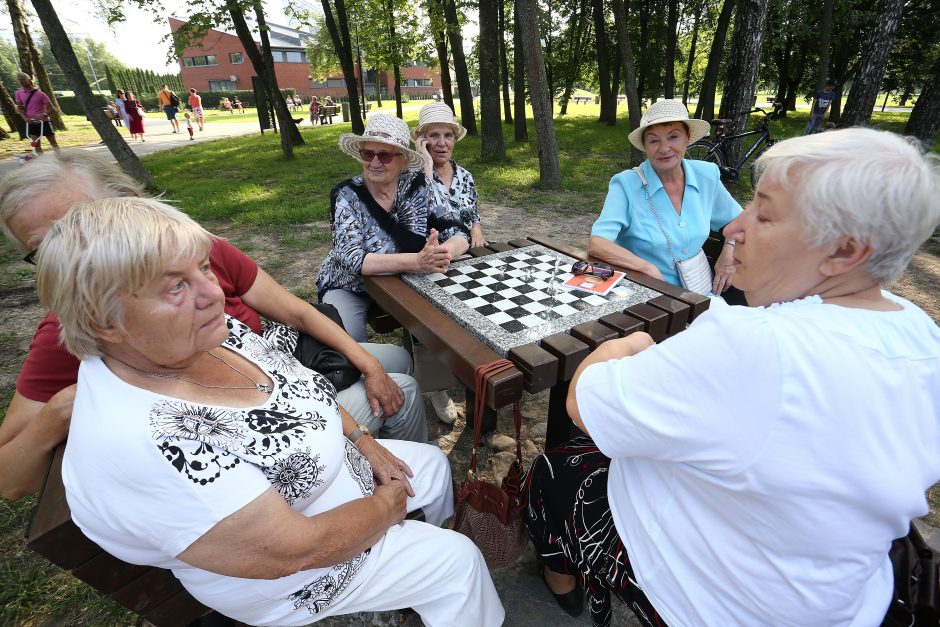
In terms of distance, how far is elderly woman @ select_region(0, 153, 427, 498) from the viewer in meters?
1.18

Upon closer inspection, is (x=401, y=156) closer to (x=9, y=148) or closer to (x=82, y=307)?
(x=82, y=307)

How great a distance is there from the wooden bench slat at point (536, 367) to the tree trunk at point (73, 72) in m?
7.63

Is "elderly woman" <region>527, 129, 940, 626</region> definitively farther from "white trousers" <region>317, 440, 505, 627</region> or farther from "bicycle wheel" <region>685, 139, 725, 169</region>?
"bicycle wheel" <region>685, 139, 725, 169</region>

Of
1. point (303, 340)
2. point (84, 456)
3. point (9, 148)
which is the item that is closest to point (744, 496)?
point (84, 456)

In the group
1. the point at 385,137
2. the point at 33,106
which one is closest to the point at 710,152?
the point at 385,137

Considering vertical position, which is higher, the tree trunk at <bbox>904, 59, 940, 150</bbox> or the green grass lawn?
the tree trunk at <bbox>904, 59, 940, 150</bbox>

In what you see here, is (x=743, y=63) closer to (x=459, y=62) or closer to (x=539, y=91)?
(x=539, y=91)

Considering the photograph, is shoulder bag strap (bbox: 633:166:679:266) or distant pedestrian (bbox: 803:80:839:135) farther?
distant pedestrian (bbox: 803:80:839:135)

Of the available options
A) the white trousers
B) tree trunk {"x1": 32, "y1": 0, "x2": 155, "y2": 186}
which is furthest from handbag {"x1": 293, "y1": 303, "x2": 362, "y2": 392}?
tree trunk {"x1": 32, "y1": 0, "x2": 155, "y2": 186}

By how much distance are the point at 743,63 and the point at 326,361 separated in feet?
25.0

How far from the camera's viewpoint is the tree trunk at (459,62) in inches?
→ 408

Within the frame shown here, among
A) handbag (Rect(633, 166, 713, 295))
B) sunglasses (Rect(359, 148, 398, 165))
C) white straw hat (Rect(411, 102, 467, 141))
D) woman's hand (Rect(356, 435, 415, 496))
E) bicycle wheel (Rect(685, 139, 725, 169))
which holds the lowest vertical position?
woman's hand (Rect(356, 435, 415, 496))

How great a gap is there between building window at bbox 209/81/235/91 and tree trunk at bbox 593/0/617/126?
41.2m

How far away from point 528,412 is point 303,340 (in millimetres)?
1464
